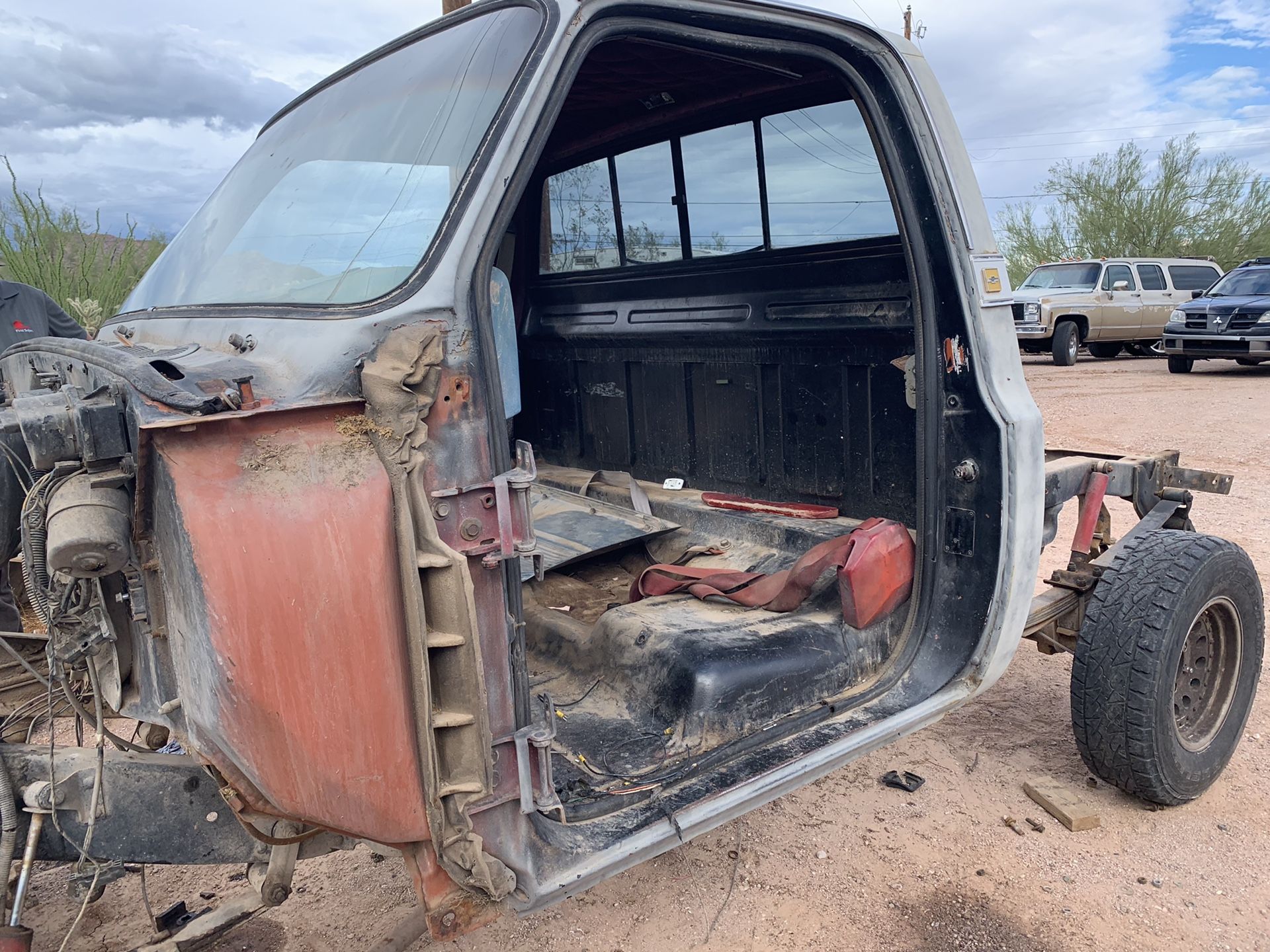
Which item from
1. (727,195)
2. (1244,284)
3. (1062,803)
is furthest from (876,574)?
(1244,284)

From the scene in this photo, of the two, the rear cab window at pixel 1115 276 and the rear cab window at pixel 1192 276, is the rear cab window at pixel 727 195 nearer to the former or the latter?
the rear cab window at pixel 1115 276

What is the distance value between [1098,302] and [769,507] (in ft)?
49.6

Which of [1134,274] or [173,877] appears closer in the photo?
[173,877]

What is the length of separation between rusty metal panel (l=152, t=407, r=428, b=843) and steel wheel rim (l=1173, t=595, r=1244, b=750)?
8.77 feet

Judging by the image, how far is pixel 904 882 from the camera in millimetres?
2723

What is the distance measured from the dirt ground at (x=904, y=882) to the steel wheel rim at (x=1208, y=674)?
247 mm

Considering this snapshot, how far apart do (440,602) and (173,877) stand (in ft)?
6.38

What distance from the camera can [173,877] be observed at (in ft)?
9.46

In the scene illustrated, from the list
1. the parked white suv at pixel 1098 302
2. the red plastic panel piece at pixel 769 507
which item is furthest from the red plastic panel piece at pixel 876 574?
the parked white suv at pixel 1098 302

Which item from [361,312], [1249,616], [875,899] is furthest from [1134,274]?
[361,312]

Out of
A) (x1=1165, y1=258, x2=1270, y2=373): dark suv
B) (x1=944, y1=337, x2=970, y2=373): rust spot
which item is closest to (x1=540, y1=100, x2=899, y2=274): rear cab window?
(x1=944, y1=337, x2=970, y2=373): rust spot

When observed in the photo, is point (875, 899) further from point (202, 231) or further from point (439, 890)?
point (202, 231)

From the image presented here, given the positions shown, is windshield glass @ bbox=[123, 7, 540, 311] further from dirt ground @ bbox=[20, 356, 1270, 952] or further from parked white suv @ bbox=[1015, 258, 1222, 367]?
parked white suv @ bbox=[1015, 258, 1222, 367]

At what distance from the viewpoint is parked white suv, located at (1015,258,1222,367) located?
16.0 metres
